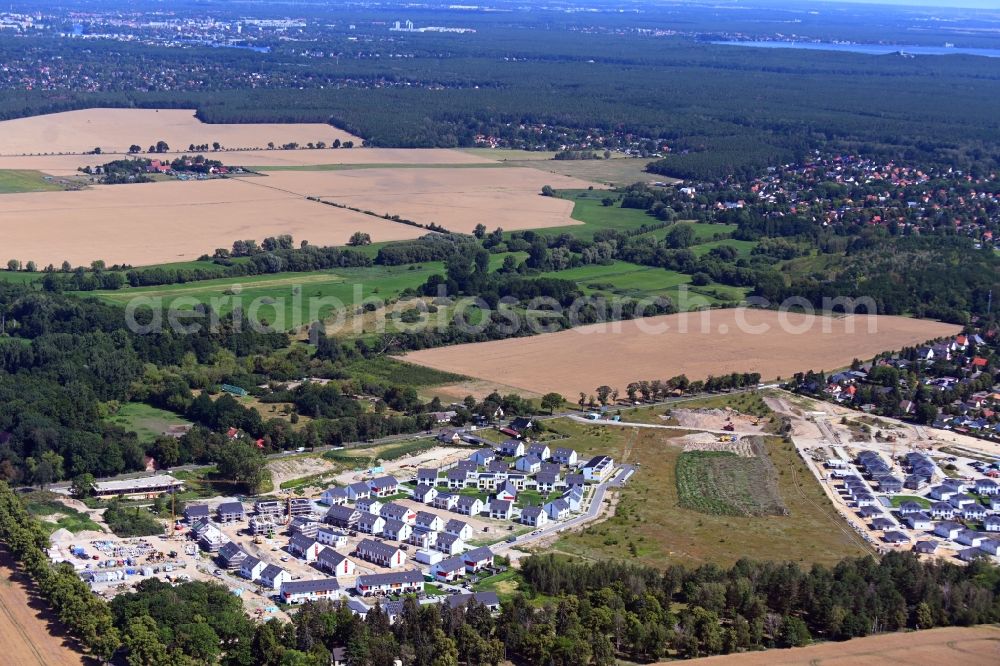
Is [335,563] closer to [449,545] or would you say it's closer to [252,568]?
[252,568]

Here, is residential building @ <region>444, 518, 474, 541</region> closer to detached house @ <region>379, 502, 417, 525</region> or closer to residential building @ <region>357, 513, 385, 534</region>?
detached house @ <region>379, 502, 417, 525</region>

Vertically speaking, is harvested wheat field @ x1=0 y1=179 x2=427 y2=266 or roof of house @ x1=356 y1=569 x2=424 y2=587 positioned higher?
→ harvested wheat field @ x1=0 y1=179 x2=427 y2=266

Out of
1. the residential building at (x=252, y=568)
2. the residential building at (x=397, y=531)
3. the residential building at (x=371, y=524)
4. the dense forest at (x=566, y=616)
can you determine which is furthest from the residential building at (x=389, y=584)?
the residential building at (x=371, y=524)

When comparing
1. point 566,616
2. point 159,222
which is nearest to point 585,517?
point 566,616

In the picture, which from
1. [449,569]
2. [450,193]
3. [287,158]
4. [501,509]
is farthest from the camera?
[287,158]

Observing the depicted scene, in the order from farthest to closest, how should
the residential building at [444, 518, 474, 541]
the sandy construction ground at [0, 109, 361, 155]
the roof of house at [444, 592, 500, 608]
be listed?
the sandy construction ground at [0, 109, 361, 155] → the residential building at [444, 518, 474, 541] → the roof of house at [444, 592, 500, 608]

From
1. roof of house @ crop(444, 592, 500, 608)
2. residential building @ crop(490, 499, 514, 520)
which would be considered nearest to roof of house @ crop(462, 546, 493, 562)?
roof of house @ crop(444, 592, 500, 608)

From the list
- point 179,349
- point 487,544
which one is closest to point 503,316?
point 179,349
